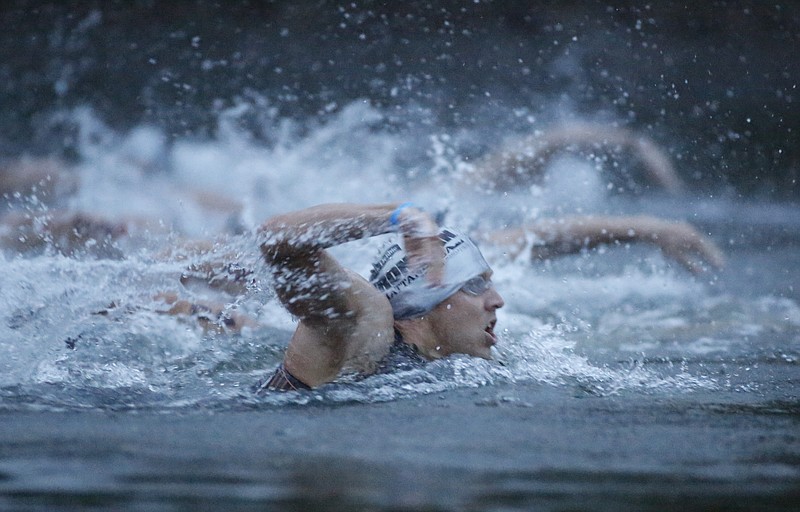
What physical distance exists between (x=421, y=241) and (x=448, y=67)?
8.21 m

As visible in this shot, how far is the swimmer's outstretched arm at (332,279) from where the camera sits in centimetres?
327

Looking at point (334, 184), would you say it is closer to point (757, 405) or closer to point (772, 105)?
point (772, 105)

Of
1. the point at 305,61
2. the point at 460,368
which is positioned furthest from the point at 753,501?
the point at 305,61

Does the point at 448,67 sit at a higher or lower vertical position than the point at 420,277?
higher

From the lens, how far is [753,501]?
1970 millimetres

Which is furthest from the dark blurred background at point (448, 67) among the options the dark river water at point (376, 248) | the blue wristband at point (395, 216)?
the blue wristband at point (395, 216)

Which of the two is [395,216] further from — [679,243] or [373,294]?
[679,243]

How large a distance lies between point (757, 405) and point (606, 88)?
8.53 metres

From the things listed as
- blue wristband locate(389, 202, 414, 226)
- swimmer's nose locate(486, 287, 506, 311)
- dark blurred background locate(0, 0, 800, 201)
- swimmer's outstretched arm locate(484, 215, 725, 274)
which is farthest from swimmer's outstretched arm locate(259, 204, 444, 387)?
dark blurred background locate(0, 0, 800, 201)

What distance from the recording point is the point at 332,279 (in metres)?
3.50

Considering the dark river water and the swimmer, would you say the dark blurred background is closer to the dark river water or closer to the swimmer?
the dark river water

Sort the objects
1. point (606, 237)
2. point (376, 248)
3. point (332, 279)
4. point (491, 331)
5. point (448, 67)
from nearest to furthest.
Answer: point (332, 279) < point (491, 331) < point (376, 248) < point (606, 237) < point (448, 67)

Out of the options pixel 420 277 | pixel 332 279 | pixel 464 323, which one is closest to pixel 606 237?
pixel 464 323

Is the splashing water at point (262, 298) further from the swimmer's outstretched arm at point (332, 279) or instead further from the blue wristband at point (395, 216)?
the blue wristband at point (395, 216)
